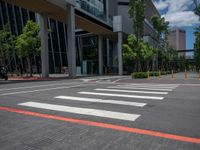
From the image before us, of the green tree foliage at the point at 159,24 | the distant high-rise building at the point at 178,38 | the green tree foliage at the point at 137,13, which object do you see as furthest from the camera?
the distant high-rise building at the point at 178,38

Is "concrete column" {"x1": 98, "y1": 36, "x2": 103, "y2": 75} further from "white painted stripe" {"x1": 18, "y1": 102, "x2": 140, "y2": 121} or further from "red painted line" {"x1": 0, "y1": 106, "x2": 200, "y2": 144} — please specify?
"red painted line" {"x1": 0, "y1": 106, "x2": 200, "y2": 144}

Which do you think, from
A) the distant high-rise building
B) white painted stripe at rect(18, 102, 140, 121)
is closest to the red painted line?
white painted stripe at rect(18, 102, 140, 121)

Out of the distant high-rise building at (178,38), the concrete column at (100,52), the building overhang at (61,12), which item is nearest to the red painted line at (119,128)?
the building overhang at (61,12)

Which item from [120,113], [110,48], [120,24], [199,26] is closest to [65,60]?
[110,48]

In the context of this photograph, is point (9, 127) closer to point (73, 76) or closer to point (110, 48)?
point (73, 76)

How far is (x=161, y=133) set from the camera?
5.07 m

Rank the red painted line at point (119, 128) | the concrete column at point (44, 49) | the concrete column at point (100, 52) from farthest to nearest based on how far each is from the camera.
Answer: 1. the concrete column at point (100, 52)
2. the concrete column at point (44, 49)
3. the red painted line at point (119, 128)

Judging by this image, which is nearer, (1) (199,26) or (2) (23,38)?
(2) (23,38)

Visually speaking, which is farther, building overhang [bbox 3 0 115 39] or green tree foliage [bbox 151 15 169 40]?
green tree foliage [bbox 151 15 169 40]

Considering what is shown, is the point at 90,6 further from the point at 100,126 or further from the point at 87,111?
the point at 100,126

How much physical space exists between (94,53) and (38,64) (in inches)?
451

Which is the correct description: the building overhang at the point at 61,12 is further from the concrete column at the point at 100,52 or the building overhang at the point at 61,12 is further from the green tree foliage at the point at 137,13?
the green tree foliage at the point at 137,13

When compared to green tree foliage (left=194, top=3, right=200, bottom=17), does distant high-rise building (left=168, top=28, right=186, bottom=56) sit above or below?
above

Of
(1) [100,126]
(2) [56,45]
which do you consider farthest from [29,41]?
(1) [100,126]
